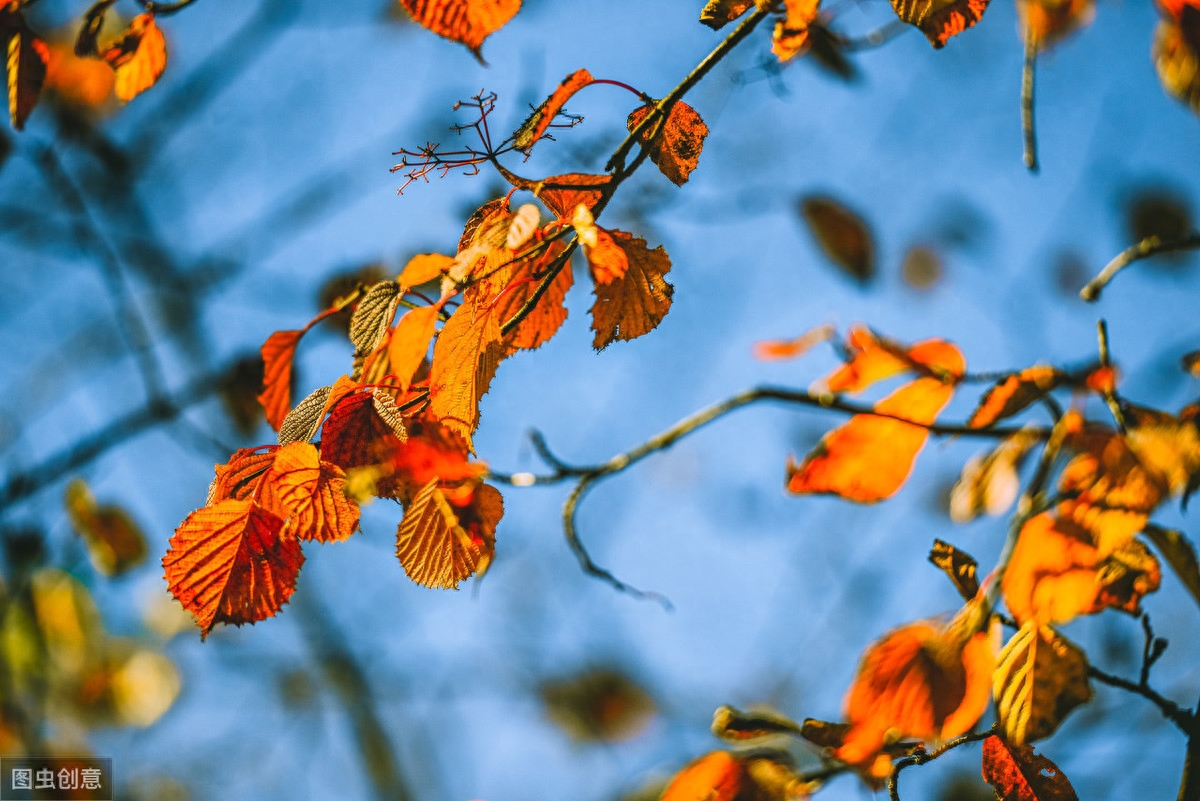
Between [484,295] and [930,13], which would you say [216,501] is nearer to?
[484,295]

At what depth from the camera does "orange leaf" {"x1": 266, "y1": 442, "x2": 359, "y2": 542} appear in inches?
21.6

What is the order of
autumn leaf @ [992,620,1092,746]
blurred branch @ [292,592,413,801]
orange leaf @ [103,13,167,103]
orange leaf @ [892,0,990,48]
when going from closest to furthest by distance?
autumn leaf @ [992,620,1092,746] → orange leaf @ [892,0,990,48] → orange leaf @ [103,13,167,103] → blurred branch @ [292,592,413,801]

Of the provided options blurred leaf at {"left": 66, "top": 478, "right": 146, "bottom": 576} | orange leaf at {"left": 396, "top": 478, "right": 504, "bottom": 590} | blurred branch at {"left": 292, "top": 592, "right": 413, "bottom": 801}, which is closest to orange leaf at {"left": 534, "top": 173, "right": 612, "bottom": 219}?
orange leaf at {"left": 396, "top": 478, "right": 504, "bottom": 590}

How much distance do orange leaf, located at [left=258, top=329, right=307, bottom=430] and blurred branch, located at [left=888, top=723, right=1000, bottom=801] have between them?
627mm

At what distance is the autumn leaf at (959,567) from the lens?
1.73ft

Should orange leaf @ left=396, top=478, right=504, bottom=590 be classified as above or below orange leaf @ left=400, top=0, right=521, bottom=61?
below

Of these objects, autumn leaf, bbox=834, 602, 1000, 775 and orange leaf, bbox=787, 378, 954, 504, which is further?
orange leaf, bbox=787, 378, 954, 504

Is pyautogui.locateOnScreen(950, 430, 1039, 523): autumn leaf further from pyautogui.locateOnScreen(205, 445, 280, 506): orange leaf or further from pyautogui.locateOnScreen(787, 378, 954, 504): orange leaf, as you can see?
pyautogui.locateOnScreen(205, 445, 280, 506): orange leaf

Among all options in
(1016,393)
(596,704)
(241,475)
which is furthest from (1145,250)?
(596,704)

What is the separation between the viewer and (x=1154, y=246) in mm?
584

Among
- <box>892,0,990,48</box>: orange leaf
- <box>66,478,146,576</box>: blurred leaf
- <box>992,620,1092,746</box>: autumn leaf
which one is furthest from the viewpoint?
<box>66,478,146,576</box>: blurred leaf

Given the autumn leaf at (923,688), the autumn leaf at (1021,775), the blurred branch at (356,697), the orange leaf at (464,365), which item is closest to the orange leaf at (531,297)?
the orange leaf at (464,365)

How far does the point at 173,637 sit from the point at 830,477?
4054 millimetres

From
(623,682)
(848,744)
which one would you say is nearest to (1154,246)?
(848,744)
